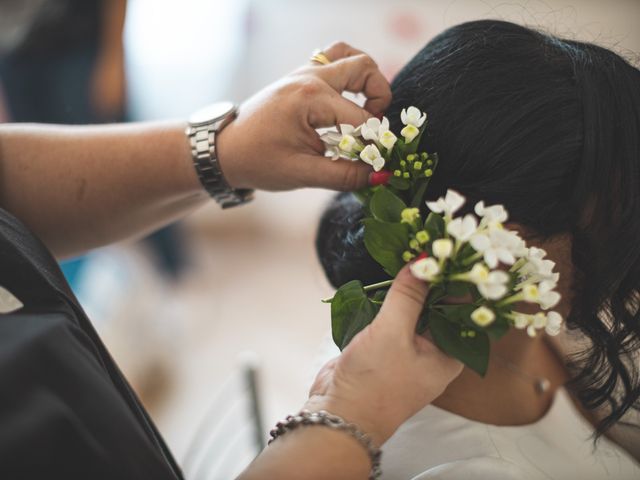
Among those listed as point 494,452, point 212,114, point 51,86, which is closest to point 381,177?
point 212,114

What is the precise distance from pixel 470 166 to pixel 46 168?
0.67 m

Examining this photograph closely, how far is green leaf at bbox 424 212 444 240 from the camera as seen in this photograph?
2.22ft

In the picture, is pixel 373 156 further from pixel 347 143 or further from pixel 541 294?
pixel 541 294

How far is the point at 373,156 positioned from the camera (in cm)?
75

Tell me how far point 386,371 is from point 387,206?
205 mm

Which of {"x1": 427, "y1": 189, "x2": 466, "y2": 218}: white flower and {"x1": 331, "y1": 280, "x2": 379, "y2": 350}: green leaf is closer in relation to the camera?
{"x1": 427, "y1": 189, "x2": 466, "y2": 218}: white flower

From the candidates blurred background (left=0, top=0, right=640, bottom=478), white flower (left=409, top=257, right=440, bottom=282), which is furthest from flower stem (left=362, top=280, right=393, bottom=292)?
blurred background (left=0, top=0, right=640, bottom=478)

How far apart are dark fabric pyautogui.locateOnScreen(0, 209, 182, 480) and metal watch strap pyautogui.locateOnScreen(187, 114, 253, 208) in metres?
0.30

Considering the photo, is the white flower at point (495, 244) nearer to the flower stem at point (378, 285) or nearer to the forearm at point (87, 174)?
the flower stem at point (378, 285)

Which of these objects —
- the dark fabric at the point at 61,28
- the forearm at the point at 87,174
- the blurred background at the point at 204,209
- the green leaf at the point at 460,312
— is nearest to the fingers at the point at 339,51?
the forearm at the point at 87,174

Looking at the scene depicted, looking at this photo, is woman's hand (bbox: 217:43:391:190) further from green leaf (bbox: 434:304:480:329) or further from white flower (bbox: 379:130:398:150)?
green leaf (bbox: 434:304:480:329)

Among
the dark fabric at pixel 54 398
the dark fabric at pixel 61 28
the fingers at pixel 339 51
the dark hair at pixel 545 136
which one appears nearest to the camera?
the dark fabric at pixel 54 398

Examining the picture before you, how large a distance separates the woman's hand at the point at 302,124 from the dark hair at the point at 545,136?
7 centimetres

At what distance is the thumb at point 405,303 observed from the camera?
0.65 meters
